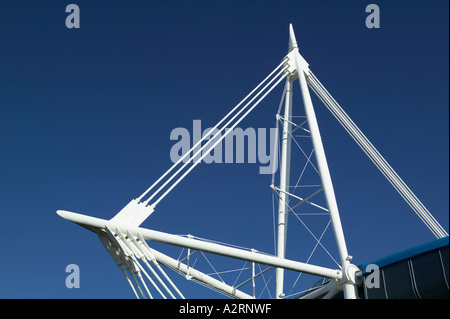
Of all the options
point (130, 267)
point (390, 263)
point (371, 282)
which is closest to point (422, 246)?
point (390, 263)

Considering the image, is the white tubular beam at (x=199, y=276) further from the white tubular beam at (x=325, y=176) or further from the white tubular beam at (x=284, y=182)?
the white tubular beam at (x=325, y=176)

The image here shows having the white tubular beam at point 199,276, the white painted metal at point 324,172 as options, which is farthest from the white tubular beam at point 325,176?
the white tubular beam at point 199,276

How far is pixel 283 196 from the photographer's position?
103 ft

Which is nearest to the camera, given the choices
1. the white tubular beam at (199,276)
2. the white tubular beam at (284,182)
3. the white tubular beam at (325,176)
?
the white tubular beam at (325,176)

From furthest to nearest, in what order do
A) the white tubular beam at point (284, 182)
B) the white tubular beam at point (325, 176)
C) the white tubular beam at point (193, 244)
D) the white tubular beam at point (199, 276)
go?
1. the white tubular beam at point (284, 182)
2. the white tubular beam at point (199, 276)
3. the white tubular beam at point (325, 176)
4. the white tubular beam at point (193, 244)

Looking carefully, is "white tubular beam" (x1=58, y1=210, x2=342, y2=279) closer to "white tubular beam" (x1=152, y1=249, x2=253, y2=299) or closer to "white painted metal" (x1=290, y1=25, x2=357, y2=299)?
"white tubular beam" (x1=152, y1=249, x2=253, y2=299)

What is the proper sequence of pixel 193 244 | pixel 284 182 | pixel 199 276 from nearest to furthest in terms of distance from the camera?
pixel 193 244, pixel 199 276, pixel 284 182

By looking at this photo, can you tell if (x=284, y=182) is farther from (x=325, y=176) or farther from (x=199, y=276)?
(x=199, y=276)

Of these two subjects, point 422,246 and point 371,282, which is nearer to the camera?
point 422,246

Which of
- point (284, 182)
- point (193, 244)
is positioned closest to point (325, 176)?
point (284, 182)

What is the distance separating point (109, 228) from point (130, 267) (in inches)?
79.1

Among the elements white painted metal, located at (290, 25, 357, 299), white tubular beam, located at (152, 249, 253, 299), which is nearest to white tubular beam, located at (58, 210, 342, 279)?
white tubular beam, located at (152, 249, 253, 299)
